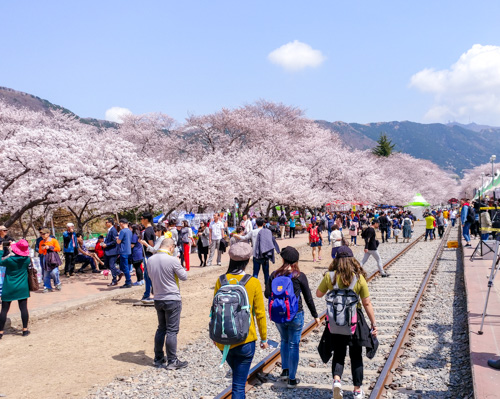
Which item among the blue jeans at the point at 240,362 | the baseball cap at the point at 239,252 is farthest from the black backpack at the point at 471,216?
the blue jeans at the point at 240,362

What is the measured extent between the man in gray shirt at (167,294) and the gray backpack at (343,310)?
2.29 m

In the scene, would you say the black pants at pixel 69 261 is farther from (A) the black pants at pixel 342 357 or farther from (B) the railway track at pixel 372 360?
(A) the black pants at pixel 342 357

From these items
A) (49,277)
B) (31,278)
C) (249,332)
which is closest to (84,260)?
(49,277)

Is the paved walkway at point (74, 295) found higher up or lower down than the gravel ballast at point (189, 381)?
higher up

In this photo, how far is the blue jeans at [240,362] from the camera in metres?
3.99

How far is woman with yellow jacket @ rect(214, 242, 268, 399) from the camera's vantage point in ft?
13.1

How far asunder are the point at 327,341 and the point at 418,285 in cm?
810

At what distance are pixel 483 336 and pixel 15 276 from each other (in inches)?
301

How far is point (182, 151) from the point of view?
40.8m

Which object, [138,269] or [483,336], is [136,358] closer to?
[483,336]

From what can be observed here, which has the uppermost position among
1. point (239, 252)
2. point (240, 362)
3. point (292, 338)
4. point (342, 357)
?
point (239, 252)

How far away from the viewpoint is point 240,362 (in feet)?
13.3

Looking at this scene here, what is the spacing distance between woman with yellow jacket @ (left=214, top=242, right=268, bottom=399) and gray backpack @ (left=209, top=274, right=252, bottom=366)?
0.40ft

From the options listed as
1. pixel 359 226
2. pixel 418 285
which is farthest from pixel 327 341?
pixel 359 226
